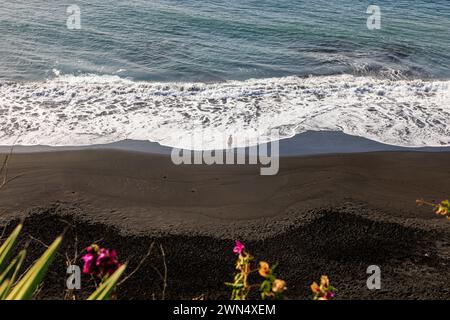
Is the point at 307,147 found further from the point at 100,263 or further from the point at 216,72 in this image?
the point at 100,263

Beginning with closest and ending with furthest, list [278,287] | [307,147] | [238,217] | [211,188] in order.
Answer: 1. [278,287]
2. [238,217]
3. [211,188]
4. [307,147]

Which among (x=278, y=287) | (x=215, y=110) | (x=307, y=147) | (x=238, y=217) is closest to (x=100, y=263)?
(x=278, y=287)

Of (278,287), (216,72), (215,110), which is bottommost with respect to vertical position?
(278,287)

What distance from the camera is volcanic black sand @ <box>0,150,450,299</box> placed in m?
5.62

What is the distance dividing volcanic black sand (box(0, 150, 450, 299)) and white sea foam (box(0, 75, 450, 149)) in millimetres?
951

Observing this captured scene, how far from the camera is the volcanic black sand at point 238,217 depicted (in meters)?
5.62

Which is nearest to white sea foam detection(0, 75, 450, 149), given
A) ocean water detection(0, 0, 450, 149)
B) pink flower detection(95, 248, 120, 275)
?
ocean water detection(0, 0, 450, 149)

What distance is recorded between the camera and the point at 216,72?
13359mm

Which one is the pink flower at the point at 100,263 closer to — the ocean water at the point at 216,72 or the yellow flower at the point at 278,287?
the yellow flower at the point at 278,287

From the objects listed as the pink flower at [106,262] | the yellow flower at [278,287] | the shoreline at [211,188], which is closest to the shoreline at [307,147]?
the shoreline at [211,188]

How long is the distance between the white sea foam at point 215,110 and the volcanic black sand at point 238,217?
3.12ft

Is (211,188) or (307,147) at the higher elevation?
(307,147)

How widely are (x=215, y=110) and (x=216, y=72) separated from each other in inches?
121

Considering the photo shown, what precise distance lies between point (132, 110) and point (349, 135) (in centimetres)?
508
